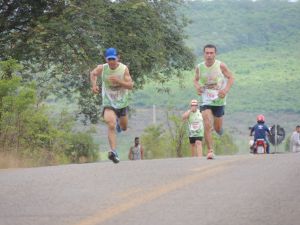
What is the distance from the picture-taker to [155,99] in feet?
600

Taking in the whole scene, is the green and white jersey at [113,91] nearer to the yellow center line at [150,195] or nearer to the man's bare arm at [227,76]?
the man's bare arm at [227,76]

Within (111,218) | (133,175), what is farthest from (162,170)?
(111,218)

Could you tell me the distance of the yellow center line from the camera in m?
7.71

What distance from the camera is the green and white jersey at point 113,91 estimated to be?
15.9 metres

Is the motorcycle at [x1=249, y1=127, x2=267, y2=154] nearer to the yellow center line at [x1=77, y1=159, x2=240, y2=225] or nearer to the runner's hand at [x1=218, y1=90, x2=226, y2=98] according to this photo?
the runner's hand at [x1=218, y1=90, x2=226, y2=98]

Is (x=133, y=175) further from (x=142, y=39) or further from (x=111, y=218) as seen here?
(x=142, y=39)

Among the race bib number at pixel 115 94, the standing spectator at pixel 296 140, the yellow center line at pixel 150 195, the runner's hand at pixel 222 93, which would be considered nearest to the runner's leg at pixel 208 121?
the runner's hand at pixel 222 93

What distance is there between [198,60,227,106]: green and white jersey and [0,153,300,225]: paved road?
127 inches

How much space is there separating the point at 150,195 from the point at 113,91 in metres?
6.84

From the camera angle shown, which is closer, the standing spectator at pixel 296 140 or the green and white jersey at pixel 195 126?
the green and white jersey at pixel 195 126

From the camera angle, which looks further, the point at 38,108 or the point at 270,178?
the point at 38,108

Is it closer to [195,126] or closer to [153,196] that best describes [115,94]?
[153,196]

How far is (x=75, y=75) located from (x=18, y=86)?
5.45m

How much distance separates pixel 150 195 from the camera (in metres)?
9.43
